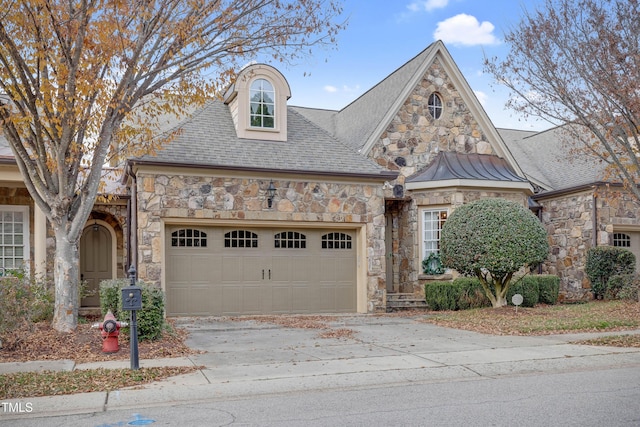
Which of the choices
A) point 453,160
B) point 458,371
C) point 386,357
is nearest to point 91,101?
point 386,357

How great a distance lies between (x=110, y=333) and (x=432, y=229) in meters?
10.7

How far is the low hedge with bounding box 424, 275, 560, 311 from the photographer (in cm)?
1627

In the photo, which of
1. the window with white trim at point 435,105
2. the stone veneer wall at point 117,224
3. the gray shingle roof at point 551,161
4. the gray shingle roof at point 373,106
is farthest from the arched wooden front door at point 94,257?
the gray shingle roof at point 551,161

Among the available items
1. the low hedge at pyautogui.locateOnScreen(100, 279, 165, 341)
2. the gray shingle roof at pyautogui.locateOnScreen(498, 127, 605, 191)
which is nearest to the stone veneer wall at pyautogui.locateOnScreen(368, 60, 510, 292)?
the gray shingle roof at pyautogui.locateOnScreen(498, 127, 605, 191)

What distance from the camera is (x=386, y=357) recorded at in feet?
30.2

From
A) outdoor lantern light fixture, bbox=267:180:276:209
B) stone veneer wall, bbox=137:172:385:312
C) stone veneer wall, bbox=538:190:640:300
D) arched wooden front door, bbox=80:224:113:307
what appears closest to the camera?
stone veneer wall, bbox=137:172:385:312

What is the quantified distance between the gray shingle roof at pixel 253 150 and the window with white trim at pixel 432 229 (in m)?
2.21

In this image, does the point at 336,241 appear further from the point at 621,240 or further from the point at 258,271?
the point at 621,240

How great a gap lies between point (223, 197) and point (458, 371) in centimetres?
831

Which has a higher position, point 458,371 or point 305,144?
point 305,144

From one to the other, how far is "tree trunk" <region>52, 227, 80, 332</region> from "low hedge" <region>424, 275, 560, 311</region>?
30.2 ft

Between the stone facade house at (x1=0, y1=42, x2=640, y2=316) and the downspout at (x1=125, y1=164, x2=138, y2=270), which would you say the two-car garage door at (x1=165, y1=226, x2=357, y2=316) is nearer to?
the stone facade house at (x1=0, y1=42, x2=640, y2=316)

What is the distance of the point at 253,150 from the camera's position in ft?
52.3

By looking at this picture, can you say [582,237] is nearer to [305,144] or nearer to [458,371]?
[305,144]
